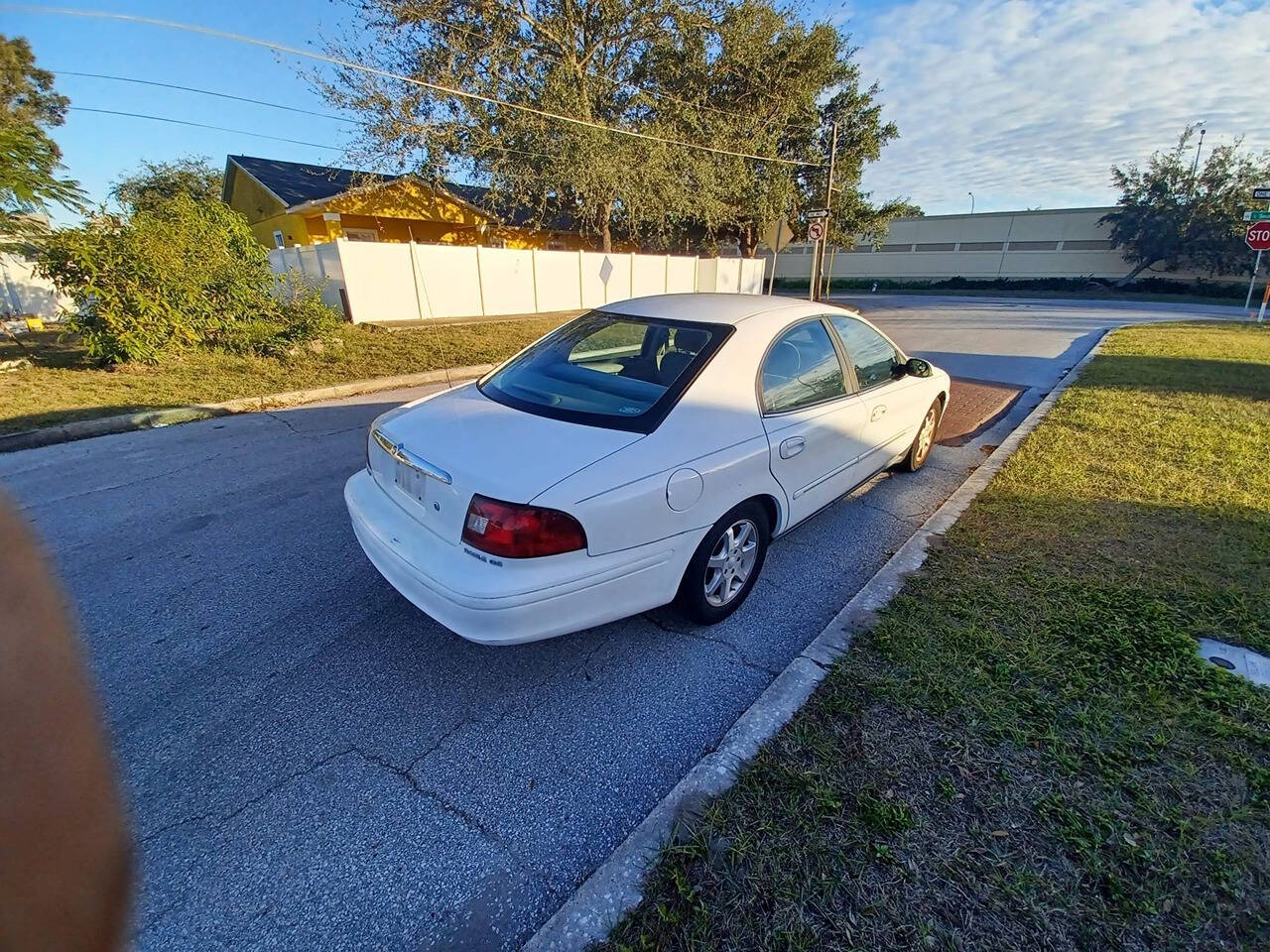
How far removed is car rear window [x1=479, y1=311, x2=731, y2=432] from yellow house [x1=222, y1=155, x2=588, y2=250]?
17.7 m

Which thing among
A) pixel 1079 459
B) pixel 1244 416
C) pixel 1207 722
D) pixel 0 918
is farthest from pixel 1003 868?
pixel 1244 416

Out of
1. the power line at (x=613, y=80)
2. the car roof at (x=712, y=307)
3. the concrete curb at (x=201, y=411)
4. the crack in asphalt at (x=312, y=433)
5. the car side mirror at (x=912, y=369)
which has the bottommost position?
the crack in asphalt at (x=312, y=433)

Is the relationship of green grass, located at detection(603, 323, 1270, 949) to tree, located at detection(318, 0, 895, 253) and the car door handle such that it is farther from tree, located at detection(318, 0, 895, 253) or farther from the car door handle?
tree, located at detection(318, 0, 895, 253)

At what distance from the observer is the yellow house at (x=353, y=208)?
1991 cm

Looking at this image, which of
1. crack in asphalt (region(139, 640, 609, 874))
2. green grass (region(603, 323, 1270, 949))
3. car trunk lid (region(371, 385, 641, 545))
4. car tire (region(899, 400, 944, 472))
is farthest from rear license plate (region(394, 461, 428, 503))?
car tire (region(899, 400, 944, 472))

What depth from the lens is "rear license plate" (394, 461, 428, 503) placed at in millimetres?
2428

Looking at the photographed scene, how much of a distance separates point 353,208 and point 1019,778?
23.6 meters

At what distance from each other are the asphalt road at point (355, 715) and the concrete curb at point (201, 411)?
6.81 ft

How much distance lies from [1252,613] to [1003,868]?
7.45ft

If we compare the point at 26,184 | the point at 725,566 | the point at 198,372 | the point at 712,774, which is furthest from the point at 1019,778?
the point at 26,184

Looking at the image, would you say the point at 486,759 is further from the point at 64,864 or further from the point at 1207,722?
the point at 1207,722

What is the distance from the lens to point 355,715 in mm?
2373

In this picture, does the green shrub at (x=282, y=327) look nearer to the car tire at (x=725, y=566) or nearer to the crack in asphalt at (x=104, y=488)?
the crack in asphalt at (x=104, y=488)

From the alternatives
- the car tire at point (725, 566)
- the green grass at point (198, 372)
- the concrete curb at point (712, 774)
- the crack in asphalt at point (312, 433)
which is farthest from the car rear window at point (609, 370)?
the green grass at point (198, 372)
